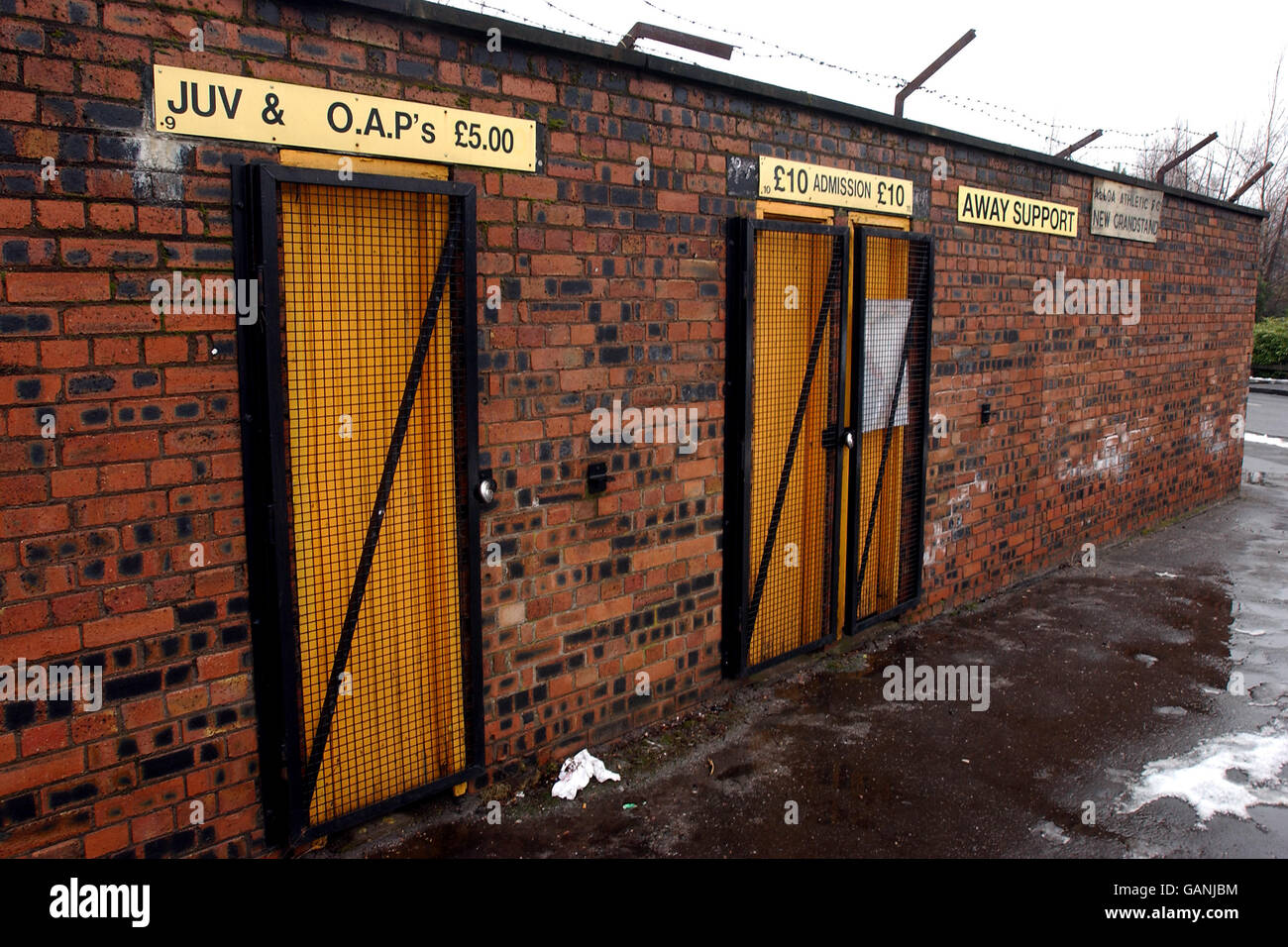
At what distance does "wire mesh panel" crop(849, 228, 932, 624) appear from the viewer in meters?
6.55

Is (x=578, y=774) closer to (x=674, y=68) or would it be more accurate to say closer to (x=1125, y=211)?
(x=674, y=68)

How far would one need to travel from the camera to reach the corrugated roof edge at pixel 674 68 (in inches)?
157

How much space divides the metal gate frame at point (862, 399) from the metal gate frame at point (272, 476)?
3.06 meters

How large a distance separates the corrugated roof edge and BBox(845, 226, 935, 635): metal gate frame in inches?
29.0

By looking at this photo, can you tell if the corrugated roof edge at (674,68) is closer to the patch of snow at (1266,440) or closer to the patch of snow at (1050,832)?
the patch of snow at (1050,832)

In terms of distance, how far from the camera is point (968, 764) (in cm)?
505

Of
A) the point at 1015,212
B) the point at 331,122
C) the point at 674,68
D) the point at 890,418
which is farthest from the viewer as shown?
the point at 1015,212

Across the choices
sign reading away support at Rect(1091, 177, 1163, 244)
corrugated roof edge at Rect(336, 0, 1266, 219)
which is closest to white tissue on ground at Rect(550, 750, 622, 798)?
corrugated roof edge at Rect(336, 0, 1266, 219)

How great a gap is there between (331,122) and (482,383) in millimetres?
1226

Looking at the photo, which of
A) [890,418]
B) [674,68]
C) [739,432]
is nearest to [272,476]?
[739,432]

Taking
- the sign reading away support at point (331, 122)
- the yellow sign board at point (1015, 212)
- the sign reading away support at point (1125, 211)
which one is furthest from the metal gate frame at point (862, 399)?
the sign reading away support at point (1125, 211)

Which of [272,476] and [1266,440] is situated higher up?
[272,476]

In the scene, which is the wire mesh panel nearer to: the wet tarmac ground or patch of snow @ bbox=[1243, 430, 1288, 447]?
the wet tarmac ground
